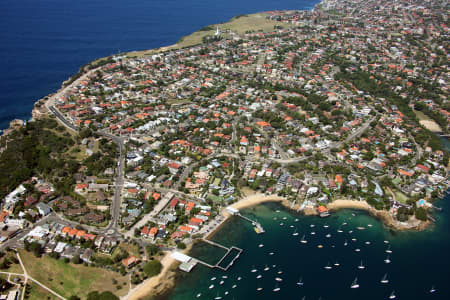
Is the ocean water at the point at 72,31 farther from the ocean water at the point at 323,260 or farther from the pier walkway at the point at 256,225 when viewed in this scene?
the ocean water at the point at 323,260

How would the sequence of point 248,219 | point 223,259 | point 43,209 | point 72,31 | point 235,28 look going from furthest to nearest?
1. point 235,28
2. point 72,31
3. point 248,219
4. point 43,209
5. point 223,259

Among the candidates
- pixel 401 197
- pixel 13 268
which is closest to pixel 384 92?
pixel 401 197

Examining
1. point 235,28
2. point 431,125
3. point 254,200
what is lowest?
point 254,200

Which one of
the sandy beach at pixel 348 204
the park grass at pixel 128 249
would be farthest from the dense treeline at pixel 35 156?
the sandy beach at pixel 348 204

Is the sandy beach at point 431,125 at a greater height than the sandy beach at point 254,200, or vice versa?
the sandy beach at point 431,125

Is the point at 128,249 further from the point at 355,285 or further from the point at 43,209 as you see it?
the point at 355,285

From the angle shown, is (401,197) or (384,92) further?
(384,92)
